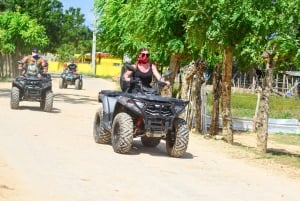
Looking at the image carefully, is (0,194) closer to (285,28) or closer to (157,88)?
(157,88)

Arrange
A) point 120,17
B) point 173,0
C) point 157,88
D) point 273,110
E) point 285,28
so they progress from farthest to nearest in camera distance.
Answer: point 273,110
point 120,17
point 173,0
point 285,28
point 157,88

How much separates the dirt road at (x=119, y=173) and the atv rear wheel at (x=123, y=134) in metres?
0.14

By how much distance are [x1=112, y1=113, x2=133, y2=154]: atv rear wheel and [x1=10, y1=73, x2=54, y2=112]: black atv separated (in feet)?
27.1

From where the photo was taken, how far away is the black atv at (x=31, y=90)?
18.9 meters

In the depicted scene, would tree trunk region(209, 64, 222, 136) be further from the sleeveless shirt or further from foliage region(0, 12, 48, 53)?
foliage region(0, 12, 48, 53)

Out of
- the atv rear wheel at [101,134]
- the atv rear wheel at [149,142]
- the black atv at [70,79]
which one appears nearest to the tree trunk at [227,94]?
the atv rear wheel at [149,142]

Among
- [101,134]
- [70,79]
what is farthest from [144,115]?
[70,79]

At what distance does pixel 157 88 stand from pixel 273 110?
22875 mm

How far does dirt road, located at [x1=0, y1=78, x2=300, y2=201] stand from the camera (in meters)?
7.69

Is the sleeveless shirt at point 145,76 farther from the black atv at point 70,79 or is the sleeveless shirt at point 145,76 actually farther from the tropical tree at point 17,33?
the tropical tree at point 17,33

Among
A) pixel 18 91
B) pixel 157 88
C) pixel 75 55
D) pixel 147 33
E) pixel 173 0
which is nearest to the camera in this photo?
pixel 157 88

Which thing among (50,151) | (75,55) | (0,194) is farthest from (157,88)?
(75,55)

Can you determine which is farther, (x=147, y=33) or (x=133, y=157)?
(x=147, y=33)

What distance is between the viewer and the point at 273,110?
33781 mm
